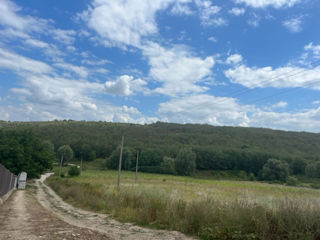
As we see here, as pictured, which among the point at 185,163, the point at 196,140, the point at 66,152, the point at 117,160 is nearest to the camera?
the point at 117,160

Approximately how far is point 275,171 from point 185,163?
28.9 meters

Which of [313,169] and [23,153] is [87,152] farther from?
[313,169]

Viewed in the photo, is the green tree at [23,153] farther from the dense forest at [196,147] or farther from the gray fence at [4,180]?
the dense forest at [196,147]

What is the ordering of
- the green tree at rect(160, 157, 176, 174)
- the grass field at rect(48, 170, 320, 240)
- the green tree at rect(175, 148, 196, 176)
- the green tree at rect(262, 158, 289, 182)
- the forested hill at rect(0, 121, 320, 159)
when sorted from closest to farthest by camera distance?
the grass field at rect(48, 170, 320, 240) < the green tree at rect(262, 158, 289, 182) < the green tree at rect(160, 157, 176, 174) < the green tree at rect(175, 148, 196, 176) < the forested hill at rect(0, 121, 320, 159)

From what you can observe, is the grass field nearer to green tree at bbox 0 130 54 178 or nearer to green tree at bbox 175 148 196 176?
green tree at bbox 0 130 54 178

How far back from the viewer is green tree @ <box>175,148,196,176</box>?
8419cm

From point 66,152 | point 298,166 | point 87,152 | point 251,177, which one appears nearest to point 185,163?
point 251,177

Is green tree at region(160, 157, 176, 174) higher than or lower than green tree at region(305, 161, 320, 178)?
lower

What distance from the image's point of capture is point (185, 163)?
8419 cm

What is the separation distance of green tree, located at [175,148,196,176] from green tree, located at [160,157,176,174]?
2.11m

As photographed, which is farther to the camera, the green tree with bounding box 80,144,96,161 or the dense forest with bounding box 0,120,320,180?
the green tree with bounding box 80,144,96,161

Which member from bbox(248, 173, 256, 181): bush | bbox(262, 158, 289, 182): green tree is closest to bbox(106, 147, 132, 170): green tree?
bbox(248, 173, 256, 181): bush

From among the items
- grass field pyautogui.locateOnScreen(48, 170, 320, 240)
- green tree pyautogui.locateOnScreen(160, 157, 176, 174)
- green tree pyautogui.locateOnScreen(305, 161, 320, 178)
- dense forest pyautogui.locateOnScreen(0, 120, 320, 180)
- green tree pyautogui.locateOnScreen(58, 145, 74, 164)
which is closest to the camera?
grass field pyautogui.locateOnScreen(48, 170, 320, 240)

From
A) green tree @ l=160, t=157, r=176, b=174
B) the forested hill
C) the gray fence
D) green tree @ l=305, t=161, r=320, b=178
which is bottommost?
green tree @ l=160, t=157, r=176, b=174
